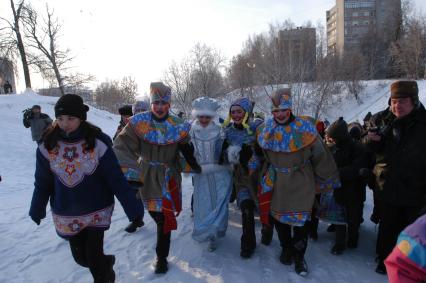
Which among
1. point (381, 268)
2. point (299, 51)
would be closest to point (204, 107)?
point (381, 268)

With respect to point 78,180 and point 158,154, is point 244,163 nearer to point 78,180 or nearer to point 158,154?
point 158,154

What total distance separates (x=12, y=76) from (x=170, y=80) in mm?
11943

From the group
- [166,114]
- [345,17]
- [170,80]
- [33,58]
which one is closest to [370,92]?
[170,80]

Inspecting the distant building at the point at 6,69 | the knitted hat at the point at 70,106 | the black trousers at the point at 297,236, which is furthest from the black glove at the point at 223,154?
the distant building at the point at 6,69

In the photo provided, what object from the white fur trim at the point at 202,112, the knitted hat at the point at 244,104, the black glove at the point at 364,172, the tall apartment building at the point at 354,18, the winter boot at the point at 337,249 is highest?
the tall apartment building at the point at 354,18

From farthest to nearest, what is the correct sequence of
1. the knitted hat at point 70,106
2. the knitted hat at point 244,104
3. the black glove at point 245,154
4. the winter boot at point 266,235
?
the winter boot at point 266,235, the knitted hat at point 244,104, the black glove at point 245,154, the knitted hat at point 70,106

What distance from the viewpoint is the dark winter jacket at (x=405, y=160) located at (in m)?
3.12

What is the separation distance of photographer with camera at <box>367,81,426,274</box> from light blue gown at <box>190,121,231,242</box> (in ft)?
5.20

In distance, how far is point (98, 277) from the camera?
2.93 meters

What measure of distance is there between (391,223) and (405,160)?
67 cm

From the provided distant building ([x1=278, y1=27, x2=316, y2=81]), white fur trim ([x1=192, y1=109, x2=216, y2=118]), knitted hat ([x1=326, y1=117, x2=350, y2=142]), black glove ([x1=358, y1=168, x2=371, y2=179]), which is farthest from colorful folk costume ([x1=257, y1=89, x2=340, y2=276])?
distant building ([x1=278, y1=27, x2=316, y2=81])

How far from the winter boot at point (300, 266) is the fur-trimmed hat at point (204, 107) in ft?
5.79

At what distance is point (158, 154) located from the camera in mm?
3670

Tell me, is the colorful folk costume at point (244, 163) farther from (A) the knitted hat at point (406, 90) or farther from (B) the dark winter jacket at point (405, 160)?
(A) the knitted hat at point (406, 90)
